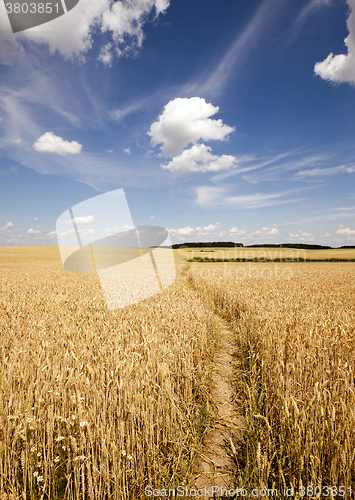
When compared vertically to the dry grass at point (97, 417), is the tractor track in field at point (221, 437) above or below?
below

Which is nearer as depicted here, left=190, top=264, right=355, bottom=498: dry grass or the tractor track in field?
left=190, top=264, right=355, bottom=498: dry grass

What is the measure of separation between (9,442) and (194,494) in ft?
6.42

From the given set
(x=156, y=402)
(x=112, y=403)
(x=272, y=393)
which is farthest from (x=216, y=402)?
(x=112, y=403)

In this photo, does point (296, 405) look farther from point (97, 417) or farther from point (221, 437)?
point (97, 417)

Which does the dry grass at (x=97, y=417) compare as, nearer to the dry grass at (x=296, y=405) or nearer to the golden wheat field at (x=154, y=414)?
the golden wheat field at (x=154, y=414)

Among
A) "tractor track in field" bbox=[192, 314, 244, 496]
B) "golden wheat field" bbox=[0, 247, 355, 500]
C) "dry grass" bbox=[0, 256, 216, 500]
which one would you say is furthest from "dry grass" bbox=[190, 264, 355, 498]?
"dry grass" bbox=[0, 256, 216, 500]

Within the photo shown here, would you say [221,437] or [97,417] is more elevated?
[97,417]

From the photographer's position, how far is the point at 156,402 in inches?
122

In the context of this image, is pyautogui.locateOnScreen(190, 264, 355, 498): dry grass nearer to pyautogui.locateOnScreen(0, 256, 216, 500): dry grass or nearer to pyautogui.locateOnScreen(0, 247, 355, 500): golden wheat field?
pyautogui.locateOnScreen(0, 247, 355, 500): golden wheat field

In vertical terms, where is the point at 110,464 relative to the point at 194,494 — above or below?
above

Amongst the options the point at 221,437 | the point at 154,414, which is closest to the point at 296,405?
the point at 221,437

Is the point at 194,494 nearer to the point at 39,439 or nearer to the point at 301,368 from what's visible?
the point at 39,439

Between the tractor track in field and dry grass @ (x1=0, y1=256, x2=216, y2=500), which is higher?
dry grass @ (x1=0, y1=256, x2=216, y2=500)

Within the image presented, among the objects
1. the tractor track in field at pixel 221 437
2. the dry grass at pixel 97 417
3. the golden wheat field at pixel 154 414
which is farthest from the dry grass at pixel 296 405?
the dry grass at pixel 97 417
